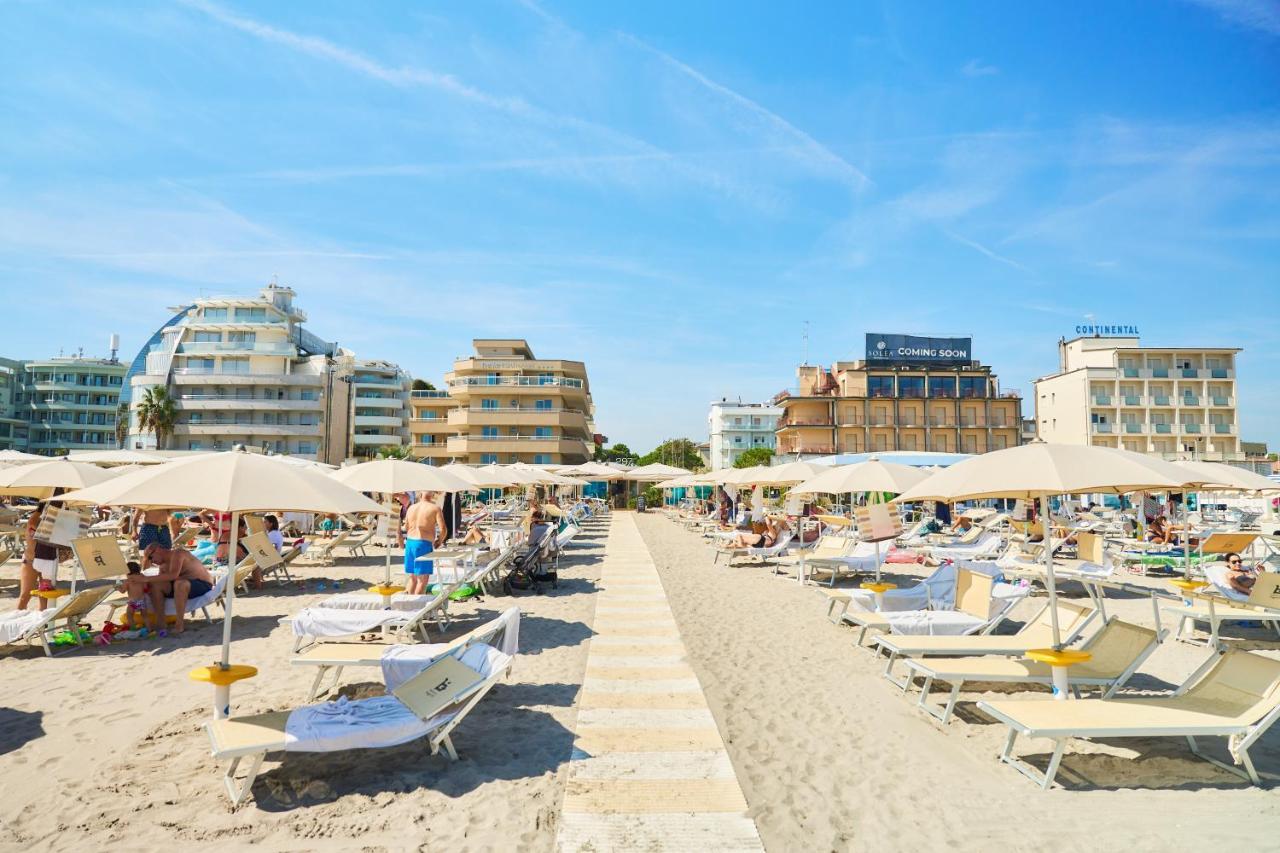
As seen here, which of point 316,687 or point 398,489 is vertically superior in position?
point 398,489

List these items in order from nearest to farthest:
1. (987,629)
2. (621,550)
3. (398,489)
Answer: (987,629) → (398,489) → (621,550)

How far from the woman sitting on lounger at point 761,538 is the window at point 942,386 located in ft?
162

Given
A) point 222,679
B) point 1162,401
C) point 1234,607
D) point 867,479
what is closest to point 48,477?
point 222,679

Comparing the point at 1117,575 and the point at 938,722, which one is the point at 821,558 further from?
the point at 938,722

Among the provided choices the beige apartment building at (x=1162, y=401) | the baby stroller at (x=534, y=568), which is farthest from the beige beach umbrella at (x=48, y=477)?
the beige apartment building at (x=1162, y=401)

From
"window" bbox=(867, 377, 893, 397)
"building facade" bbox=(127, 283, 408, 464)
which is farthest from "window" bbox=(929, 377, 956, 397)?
"building facade" bbox=(127, 283, 408, 464)

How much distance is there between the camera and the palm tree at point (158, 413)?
52375 millimetres

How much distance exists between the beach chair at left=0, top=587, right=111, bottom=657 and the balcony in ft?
170

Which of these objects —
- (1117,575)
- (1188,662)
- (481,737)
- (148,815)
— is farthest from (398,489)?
(1117,575)

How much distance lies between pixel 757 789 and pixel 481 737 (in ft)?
6.93

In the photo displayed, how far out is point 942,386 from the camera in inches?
2419

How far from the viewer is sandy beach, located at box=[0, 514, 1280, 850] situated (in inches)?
156

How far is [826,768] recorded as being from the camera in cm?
489

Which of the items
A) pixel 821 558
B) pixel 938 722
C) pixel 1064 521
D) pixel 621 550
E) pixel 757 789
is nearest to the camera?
pixel 757 789
